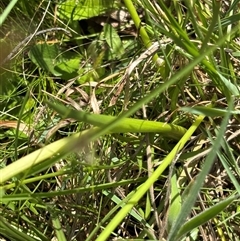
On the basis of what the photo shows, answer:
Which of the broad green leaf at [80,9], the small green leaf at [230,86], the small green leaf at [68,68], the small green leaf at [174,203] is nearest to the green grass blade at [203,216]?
the small green leaf at [174,203]

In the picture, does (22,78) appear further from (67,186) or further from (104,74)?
(67,186)

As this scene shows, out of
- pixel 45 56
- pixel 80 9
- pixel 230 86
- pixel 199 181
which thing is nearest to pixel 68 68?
pixel 45 56

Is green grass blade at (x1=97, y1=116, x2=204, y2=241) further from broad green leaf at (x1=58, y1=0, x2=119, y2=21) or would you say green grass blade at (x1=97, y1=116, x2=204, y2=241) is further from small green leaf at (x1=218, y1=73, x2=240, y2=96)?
broad green leaf at (x1=58, y1=0, x2=119, y2=21)

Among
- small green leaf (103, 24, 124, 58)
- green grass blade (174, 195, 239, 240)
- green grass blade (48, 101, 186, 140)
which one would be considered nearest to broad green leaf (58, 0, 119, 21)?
small green leaf (103, 24, 124, 58)

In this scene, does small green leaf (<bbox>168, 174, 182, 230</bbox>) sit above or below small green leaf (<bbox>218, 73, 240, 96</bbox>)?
below

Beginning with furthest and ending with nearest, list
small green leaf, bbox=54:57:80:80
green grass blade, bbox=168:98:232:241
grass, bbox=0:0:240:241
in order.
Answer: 1. small green leaf, bbox=54:57:80:80
2. grass, bbox=0:0:240:241
3. green grass blade, bbox=168:98:232:241

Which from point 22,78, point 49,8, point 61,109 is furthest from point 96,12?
point 61,109

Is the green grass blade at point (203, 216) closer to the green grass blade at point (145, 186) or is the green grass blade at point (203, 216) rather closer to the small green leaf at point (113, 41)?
the green grass blade at point (145, 186)

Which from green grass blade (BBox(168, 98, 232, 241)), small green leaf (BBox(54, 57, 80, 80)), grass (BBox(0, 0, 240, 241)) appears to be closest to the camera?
green grass blade (BBox(168, 98, 232, 241))
